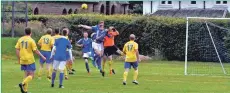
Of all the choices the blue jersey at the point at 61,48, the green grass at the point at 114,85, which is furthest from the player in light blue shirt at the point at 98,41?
the blue jersey at the point at 61,48

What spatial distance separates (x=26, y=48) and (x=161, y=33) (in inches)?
1116

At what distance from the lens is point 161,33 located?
4719cm

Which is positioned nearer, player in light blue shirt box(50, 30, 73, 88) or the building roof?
player in light blue shirt box(50, 30, 73, 88)

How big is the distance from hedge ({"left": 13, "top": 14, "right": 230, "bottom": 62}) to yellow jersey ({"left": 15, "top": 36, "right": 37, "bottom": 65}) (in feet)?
77.4

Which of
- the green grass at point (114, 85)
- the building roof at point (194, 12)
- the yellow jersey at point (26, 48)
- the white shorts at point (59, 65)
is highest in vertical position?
the building roof at point (194, 12)

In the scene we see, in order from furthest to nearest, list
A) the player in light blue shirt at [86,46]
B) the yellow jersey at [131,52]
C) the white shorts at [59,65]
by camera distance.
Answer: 1. the player in light blue shirt at [86,46]
2. the yellow jersey at [131,52]
3. the white shorts at [59,65]

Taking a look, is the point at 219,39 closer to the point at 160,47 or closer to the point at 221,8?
the point at 160,47

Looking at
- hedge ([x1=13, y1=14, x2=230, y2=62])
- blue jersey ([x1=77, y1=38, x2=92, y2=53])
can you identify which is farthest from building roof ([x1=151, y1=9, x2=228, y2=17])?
blue jersey ([x1=77, y1=38, x2=92, y2=53])

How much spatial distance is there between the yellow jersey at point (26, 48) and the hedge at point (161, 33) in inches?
929

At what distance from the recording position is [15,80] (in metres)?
24.8

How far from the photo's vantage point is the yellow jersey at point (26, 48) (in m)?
19.4

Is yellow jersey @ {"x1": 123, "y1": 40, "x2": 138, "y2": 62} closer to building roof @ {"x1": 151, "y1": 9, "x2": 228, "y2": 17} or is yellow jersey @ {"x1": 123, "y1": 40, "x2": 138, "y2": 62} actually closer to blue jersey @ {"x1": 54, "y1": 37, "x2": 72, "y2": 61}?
blue jersey @ {"x1": 54, "y1": 37, "x2": 72, "y2": 61}

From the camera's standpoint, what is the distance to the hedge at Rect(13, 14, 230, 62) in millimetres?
43156

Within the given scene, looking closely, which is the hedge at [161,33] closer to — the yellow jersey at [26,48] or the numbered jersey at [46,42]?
the numbered jersey at [46,42]
